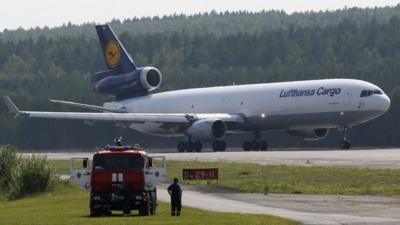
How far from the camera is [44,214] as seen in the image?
129ft

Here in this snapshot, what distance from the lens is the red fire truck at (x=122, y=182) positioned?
37.3 meters

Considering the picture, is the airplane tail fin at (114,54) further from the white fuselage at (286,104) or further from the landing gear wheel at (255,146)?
the landing gear wheel at (255,146)

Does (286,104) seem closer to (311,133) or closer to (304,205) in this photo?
(311,133)

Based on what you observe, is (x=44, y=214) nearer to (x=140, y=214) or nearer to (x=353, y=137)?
(x=140, y=214)

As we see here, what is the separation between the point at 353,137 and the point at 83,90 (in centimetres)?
3219

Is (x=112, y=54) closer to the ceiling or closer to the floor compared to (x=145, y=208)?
closer to the ceiling

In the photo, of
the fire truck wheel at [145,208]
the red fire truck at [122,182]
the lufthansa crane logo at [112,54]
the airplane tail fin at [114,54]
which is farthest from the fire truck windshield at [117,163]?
the lufthansa crane logo at [112,54]

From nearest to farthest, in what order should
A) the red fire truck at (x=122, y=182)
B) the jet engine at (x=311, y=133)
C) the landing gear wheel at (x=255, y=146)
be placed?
the red fire truck at (x=122, y=182), the jet engine at (x=311, y=133), the landing gear wheel at (x=255, y=146)

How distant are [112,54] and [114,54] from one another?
0.25 metres

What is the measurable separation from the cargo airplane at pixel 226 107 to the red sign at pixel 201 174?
3026 cm

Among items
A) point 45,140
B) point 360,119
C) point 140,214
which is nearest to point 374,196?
point 140,214

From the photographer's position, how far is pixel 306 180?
54.0 meters

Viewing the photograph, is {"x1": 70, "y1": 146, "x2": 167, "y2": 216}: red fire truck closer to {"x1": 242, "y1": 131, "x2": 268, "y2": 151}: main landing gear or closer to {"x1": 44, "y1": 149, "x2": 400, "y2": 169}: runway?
{"x1": 44, "y1": 149, "x2": 400, "y2": 169}: runway

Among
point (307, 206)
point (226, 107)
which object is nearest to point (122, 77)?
point (226, 107)
